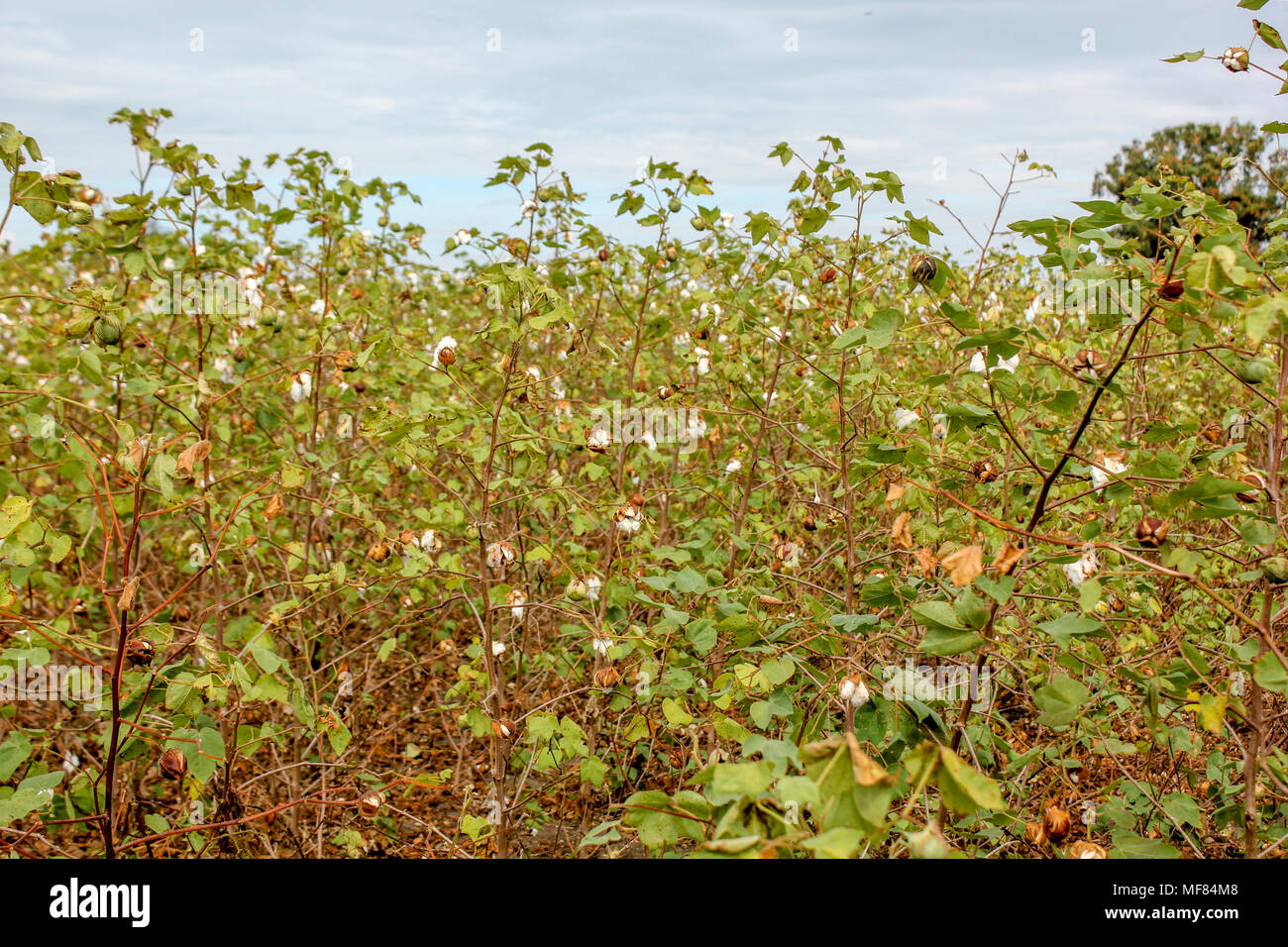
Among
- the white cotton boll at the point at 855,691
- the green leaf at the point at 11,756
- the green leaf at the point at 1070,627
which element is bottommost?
the green leaf at the point at 11,756

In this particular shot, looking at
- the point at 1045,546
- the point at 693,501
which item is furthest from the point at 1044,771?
the point at 693,501

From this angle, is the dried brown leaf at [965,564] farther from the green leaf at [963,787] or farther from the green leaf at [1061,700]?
the green leaf at [963,787]

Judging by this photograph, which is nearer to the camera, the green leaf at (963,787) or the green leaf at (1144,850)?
the green leaf at (963,787)

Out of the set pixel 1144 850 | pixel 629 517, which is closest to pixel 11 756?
pixel 629 517

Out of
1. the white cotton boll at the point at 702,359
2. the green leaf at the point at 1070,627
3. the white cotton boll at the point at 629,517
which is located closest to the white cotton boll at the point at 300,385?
the white cotton boll at the point at 629,517

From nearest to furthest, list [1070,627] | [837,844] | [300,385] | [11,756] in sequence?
[837,844] → [1070,627] → [11,756] → [300,385]

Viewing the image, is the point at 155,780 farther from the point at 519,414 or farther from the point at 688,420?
the point at 688,420

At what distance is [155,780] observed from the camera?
2.76 m

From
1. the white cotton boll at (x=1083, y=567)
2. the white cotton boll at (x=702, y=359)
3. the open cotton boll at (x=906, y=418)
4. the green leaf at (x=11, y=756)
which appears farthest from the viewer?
the white cotton boll at (x=702, y=359)

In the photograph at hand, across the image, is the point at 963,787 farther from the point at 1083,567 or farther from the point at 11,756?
the point at 11,756

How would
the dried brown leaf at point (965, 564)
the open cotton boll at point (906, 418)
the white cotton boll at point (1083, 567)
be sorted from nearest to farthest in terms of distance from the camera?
the dried brown leaf at point (965, 564)
the white cotton boll at point (1083, 567)
the open cotton boll at point (906, 418)

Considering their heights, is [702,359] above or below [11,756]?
above
